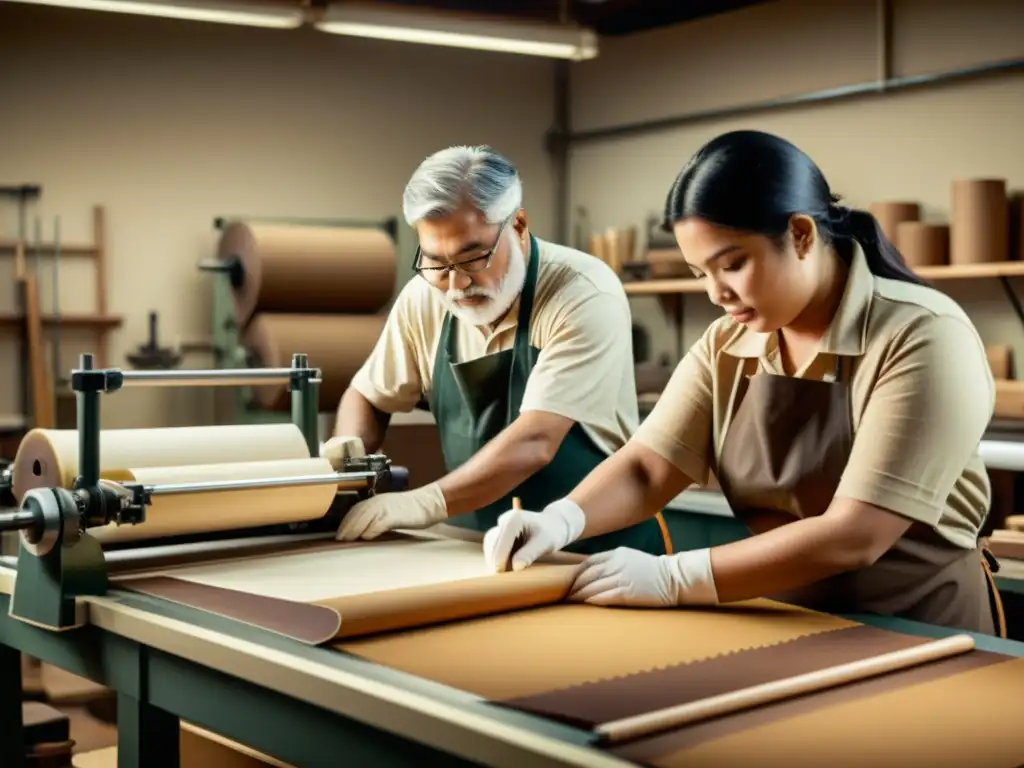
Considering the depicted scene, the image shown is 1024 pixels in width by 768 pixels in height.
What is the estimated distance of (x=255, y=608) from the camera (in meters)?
1.75

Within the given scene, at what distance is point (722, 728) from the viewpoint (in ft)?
4.11

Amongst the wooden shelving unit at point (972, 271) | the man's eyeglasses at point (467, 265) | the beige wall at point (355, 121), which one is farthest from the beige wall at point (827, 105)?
the man's eyeglasses at point (467, 265)

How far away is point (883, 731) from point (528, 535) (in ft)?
2.73

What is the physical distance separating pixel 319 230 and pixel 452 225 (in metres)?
2.81

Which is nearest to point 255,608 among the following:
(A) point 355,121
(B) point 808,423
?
(B) point 808,423

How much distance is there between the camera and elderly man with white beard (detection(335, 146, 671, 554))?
8.13 feet

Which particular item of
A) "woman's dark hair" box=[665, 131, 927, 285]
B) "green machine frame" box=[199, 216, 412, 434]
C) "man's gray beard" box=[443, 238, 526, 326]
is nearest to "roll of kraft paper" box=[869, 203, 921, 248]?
"green machine frame" box=[199, 216, 412, 434]

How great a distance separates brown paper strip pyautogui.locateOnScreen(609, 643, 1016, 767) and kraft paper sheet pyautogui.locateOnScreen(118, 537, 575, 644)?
15.8 inches

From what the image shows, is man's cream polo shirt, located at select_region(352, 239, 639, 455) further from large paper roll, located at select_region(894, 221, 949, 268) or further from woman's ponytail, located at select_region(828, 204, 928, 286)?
large paper roll, located at select_region(894, 221, 949, 268)

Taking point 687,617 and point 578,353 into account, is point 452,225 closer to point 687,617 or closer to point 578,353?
point 578,353

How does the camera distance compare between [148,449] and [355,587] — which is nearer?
[355,587]

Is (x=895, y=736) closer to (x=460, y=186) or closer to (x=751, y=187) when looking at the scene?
(x=751, y=187)

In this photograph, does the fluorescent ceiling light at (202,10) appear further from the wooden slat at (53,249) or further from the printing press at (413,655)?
the printing press at (413,655)

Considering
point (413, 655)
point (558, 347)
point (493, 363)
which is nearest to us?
point (413, 655)
